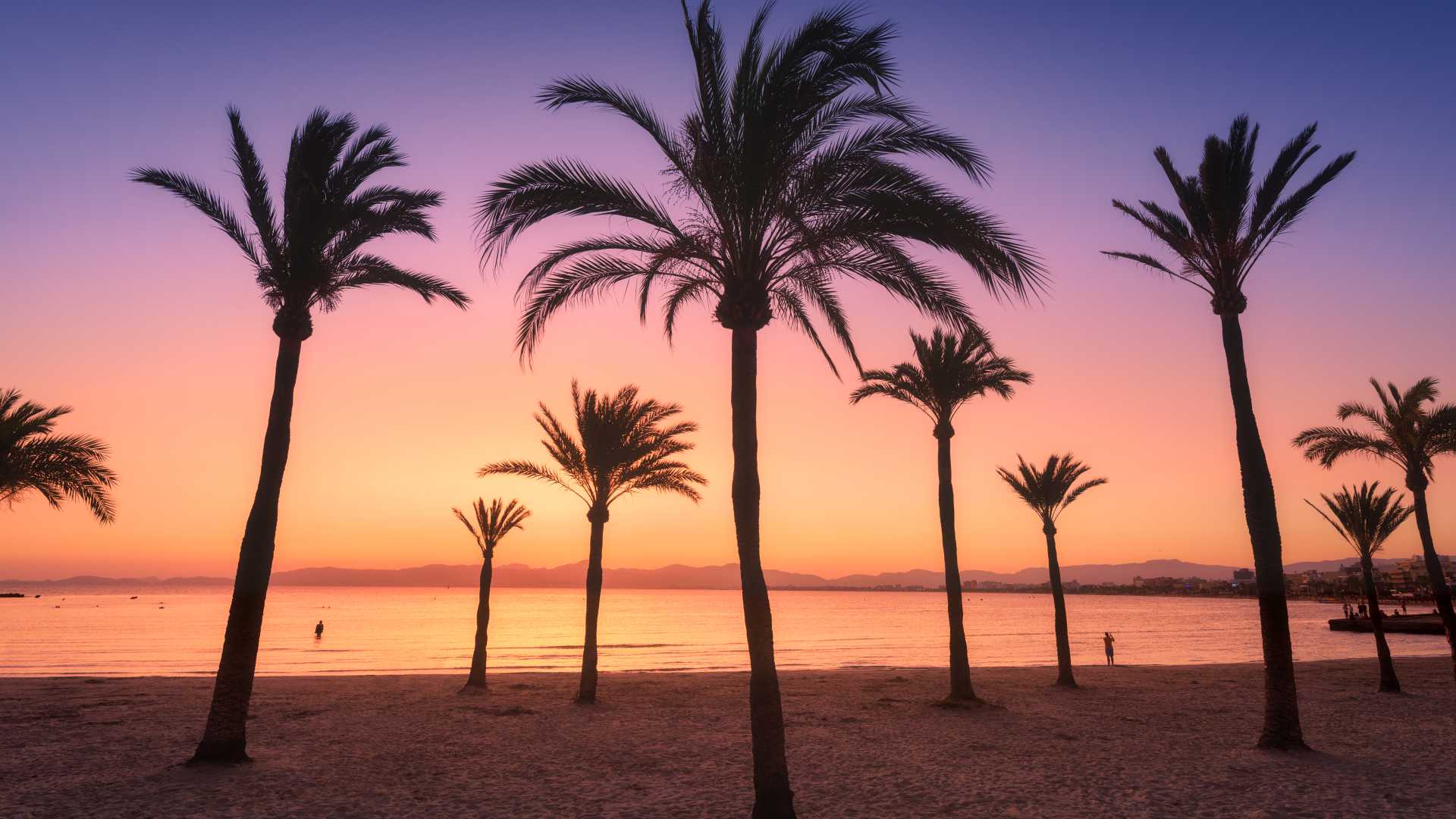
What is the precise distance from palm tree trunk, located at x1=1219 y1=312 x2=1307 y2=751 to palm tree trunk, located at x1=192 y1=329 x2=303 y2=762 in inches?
665

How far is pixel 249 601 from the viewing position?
12422 mm

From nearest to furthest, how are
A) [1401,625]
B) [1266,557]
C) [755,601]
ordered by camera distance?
[755,601], [1266,557], [1401,625]

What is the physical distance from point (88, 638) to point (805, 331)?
71.7 metres

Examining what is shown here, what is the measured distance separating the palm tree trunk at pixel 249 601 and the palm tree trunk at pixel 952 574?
1501 cm

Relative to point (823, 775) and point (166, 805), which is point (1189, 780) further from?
point (166, 805)

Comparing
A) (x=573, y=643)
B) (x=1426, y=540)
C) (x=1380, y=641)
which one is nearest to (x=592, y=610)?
(x=1380, y=641)

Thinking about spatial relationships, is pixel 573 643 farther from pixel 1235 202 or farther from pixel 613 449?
pixel 1235 202

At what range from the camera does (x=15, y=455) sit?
65.4 ft

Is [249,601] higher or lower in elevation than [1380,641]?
higher

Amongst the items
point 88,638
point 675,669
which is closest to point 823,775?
point 675,669

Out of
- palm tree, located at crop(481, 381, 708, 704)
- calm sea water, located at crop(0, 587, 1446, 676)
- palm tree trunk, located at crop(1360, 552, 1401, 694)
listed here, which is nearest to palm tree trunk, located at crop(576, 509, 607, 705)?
palm tree, located at crop(481, 381, 708, 704)

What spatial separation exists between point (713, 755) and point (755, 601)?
20.3 feet

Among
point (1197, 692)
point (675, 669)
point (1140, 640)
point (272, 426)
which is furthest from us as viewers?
point (1140, 640)

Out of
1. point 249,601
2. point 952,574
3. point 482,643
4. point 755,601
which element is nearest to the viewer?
point 755,601
